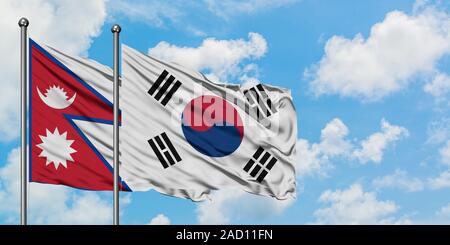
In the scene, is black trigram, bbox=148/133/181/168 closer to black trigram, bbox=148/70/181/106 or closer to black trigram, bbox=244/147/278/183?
black trigram, bbox=148/70/181/106

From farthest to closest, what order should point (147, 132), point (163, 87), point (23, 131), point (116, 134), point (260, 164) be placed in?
point (260, 164) → point (163, 87) → point (147, 132) → point (23, 131) → point (116, 134)

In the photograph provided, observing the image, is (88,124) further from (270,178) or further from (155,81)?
(270,178)

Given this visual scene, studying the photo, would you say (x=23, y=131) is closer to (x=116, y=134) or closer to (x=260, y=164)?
(x=116, y=134)

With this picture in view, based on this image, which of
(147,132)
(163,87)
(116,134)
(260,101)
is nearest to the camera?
(116,134)

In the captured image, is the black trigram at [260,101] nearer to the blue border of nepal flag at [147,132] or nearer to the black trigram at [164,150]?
the blue border of nepal flag at [147,132]

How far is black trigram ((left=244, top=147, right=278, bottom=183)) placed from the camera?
15.7 meters

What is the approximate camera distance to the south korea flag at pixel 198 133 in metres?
15.2

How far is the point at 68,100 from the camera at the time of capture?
15281 millimetres

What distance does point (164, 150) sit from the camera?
1523 centimetres

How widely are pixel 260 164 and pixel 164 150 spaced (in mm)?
2073

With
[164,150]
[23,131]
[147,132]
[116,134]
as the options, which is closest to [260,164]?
[164,150]
